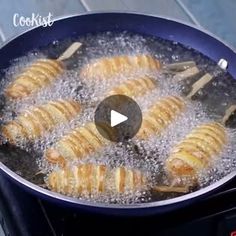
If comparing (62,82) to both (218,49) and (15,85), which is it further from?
(218,49)

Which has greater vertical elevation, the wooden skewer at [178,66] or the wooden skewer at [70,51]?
the wooden skewer at [70,51]

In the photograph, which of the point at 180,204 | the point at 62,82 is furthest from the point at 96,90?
the point at 180,204

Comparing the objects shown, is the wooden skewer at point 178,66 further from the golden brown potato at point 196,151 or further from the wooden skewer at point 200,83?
the golden brown potato at point 196,151

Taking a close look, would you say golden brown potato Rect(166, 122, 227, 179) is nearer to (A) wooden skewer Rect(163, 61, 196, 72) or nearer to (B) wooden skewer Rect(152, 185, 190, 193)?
(B) wooden skewer Rect(152, 185, 190, 193)

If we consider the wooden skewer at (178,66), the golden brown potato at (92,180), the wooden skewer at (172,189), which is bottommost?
the wooden skewer at (172,189)

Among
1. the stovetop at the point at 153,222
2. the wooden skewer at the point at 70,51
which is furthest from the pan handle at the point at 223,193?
the wooden skewer at the point at 70,51

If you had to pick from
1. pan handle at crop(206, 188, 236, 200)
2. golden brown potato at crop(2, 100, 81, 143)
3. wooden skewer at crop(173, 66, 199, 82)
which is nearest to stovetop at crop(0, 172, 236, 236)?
pan handle at crop(206, 188, 236, 200)
